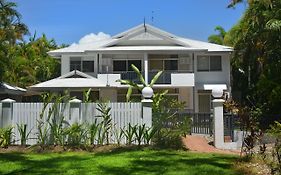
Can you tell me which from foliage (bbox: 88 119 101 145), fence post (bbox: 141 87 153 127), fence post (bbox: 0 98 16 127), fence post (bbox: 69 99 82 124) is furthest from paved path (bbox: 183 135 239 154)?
fence post (bbox: 0 98 16 127)

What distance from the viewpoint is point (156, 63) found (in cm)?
3653

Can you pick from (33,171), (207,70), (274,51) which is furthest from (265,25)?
(33,171)

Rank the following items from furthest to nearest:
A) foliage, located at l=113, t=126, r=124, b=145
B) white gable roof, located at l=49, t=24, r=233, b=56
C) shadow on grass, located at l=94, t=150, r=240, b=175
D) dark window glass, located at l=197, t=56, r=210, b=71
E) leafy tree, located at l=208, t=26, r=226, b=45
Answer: leafy tree, located at l=208, t=26, r=226, b=45 → dark window glass, located at l=197, t=56, r=210, b=71 → white gable roof, located at l=49, t=24, r=233, b=56 → foliage, located at l=113, t=126, r=124, b=145 → shadow on grass, located at l=94, t=150, r=240, b=175

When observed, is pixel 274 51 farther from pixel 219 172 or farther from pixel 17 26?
pixel 219 172

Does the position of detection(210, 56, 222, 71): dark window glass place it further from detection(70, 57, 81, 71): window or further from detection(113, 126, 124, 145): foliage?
detection(113, 126, 124, 145): foliage

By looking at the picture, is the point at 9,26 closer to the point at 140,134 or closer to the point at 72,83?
the point at 72,83

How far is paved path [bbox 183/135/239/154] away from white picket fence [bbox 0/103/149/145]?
6.87 feet

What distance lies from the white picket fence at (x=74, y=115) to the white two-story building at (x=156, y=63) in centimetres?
1673

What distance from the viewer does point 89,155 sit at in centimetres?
1427

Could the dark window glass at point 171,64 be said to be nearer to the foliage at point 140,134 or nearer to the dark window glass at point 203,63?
the dark window glass at point 203,63

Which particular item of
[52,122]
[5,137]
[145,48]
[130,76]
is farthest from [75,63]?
[5,137]

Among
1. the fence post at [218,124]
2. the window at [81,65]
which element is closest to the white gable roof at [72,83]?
the window at [81,65]

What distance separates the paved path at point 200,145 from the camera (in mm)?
17125

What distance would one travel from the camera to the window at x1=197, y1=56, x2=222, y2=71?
3634cm
